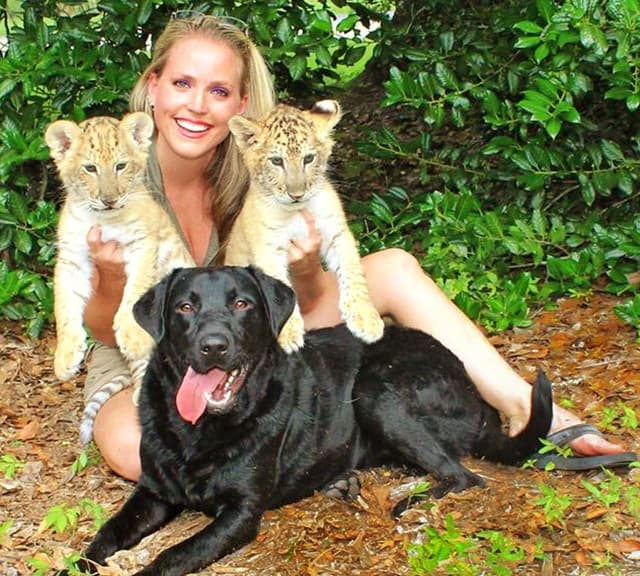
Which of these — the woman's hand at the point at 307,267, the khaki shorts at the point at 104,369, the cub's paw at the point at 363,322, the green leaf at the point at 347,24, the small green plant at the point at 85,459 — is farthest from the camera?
the green leaf at the point at 347,24

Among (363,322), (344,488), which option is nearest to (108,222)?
(363,322)

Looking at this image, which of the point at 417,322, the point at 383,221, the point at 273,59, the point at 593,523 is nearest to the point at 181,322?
the point at 417,322

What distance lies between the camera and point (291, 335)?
13.3 ft

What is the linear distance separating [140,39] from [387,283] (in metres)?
2.25

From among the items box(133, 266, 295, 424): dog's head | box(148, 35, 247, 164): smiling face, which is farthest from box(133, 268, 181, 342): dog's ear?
box(148, 35, 247, 164): smiling face

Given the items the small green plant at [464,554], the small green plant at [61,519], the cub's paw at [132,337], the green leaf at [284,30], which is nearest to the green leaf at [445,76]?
the green leaf at [284,30]

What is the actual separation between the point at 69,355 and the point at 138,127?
94 cm

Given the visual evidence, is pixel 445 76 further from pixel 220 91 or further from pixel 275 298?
pixel 275 298

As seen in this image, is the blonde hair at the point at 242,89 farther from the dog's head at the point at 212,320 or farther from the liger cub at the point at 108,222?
the dog's head at the point at 212,320

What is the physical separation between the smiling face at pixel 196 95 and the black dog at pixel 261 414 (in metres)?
0.89

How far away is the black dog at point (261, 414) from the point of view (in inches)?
147

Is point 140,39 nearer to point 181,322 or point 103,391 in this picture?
point 103,391

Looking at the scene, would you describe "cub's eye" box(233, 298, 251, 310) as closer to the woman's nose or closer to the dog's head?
the dog's head

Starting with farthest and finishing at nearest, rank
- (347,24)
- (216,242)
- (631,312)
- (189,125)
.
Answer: (347,24), (631,312), (216,242), (189,125)
